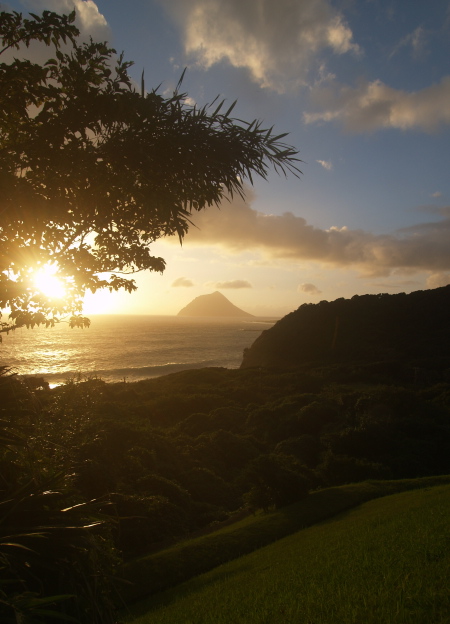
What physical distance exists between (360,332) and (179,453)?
5603 cm

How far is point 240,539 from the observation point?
17531mm

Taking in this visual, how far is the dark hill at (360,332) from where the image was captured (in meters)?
69.2

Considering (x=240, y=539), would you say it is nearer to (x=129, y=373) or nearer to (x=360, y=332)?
(x=360, y=332)

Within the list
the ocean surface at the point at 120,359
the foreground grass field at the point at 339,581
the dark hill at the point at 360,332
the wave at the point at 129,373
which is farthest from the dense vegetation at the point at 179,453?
the ocean surface at the point at 120,359

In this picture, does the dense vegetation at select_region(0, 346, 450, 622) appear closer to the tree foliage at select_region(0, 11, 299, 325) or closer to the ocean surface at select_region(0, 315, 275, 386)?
the tree foliage at select_region(0, 11, 299, 325)

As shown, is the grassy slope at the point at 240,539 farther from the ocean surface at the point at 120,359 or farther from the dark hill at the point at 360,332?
the ocean surface at the point at 120,359

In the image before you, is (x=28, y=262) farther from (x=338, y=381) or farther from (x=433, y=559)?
(x=338, y=381)

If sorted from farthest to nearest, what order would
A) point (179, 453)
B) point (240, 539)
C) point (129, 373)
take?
1. point (129, 373)
2. point (179, 453)
3. point (240, 539)

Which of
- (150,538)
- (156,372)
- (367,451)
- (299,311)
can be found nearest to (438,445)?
(367,451)

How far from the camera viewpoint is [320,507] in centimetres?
2028

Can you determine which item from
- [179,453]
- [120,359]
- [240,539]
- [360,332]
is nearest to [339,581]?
[240,539]

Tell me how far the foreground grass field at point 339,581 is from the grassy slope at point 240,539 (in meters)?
0.99

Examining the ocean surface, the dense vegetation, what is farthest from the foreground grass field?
the ocean surface

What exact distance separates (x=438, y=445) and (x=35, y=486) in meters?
31.4
